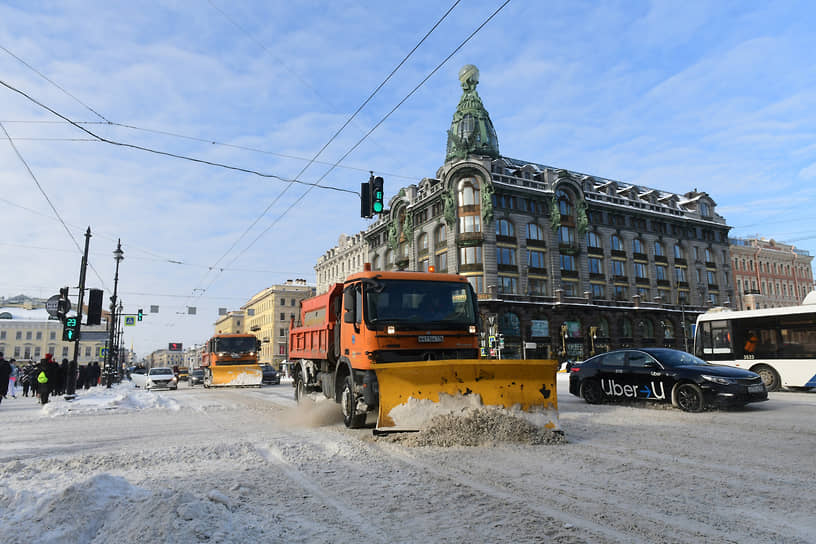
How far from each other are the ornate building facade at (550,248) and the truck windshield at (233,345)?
1948cm

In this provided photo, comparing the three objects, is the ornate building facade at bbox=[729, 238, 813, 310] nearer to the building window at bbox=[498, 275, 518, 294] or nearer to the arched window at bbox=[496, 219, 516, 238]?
the building window at bbox=[498, 275, 518, 294]

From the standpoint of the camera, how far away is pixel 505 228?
163 ft

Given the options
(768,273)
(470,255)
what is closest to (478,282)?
(470,255)

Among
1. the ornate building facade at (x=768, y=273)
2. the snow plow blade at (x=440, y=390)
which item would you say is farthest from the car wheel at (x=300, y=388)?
the ornate building facade at (x=768, y=273)

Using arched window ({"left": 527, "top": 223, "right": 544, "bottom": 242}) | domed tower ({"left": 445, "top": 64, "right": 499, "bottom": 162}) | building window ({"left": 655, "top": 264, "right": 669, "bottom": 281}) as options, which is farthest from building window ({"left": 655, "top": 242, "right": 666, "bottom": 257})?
domed tower ({"left": 445, "top": 64, "right": 499, "bottom": 162})

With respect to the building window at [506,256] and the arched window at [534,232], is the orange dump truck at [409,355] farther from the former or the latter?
the arched window at [534,232]

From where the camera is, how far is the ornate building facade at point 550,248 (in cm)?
4812

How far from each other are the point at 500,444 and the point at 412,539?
3.92 meters

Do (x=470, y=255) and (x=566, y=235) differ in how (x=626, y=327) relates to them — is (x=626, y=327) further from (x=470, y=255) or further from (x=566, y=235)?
(x=470, y=255)

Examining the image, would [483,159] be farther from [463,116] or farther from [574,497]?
[574,497]

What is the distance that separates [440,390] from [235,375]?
23.4m

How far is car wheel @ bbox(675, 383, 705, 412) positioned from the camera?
10930 mm

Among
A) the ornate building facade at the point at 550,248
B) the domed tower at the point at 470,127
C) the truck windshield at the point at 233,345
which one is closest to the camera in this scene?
the truck windshield at the point at 233,345

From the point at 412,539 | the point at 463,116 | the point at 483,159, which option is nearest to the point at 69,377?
the point at 412,539
